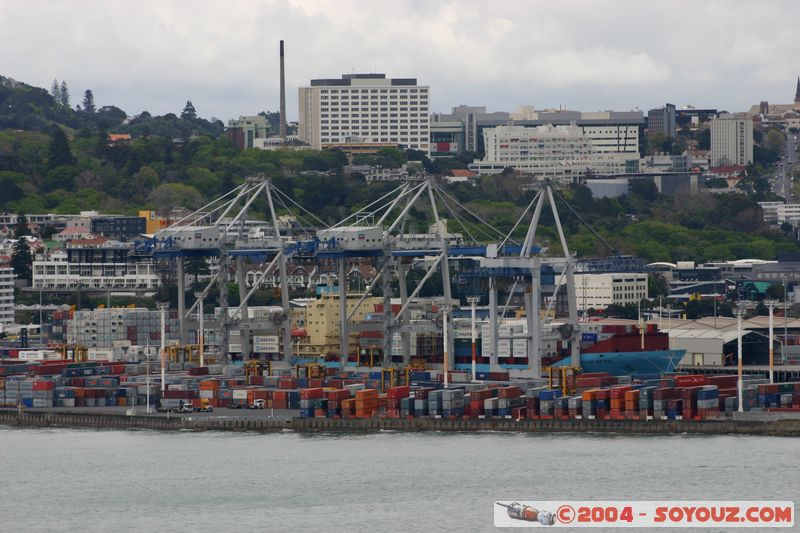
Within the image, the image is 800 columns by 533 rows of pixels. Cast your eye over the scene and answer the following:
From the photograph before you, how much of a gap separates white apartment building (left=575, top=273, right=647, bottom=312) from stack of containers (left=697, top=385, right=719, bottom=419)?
50.8 m

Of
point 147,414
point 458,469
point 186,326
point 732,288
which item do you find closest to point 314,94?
point 732,288

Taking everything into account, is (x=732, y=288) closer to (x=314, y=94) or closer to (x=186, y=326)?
(x=186, y=326)

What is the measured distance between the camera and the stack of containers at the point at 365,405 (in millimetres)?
69438

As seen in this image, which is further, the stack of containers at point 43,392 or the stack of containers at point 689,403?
the stack of containers at point 43,392

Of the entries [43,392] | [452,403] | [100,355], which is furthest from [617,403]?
[100,355]

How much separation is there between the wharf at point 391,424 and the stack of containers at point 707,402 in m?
0.73

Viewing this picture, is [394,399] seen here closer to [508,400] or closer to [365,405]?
[365,405]

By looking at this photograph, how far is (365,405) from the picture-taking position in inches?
2739

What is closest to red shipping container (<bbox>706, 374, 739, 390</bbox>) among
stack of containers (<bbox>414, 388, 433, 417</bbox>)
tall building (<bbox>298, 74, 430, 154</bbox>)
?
stack of containers (<bbox>414, 388, 433, 417</bbox>)

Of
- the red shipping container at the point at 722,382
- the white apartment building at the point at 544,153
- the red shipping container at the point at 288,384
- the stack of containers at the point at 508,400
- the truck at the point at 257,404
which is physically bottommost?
the truck at the point at 257,404

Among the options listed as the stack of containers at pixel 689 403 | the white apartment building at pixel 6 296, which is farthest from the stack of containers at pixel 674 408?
the white apartment building at pixel 6 296

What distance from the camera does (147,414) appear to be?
72188 millimetres

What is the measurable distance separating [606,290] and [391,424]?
5238cm

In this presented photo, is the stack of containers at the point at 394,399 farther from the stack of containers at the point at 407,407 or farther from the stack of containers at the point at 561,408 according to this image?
the stack of containers at the point at 561,408
